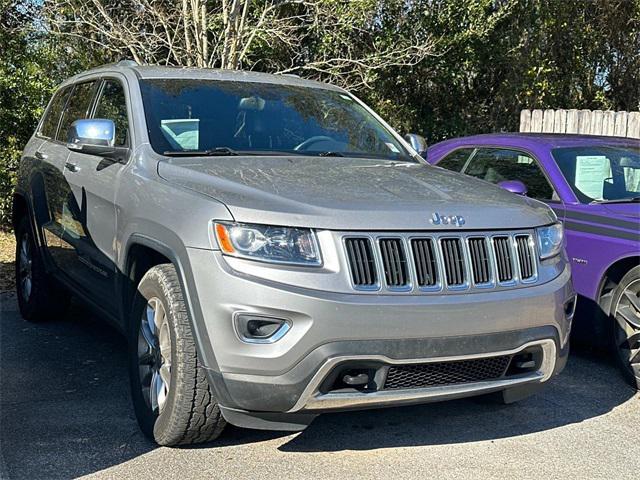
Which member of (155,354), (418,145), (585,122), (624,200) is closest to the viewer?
(155,354)

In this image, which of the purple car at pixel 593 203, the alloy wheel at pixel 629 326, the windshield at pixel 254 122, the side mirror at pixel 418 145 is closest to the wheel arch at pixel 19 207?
the windshield at pixel 254 122

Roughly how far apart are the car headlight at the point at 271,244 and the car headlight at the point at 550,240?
4.06 feet

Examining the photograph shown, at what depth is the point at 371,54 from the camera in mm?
11055

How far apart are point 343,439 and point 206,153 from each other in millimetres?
1663

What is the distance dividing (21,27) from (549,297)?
A: 880 cm

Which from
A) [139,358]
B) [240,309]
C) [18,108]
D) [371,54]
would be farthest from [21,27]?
[240,309]

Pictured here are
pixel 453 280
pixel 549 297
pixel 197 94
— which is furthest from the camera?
pixel 197 94

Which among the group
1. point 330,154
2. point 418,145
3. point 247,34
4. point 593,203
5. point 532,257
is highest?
point 247,34

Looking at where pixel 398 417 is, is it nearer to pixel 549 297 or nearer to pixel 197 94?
pixel 549 297

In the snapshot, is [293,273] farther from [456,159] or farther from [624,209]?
[456,159]

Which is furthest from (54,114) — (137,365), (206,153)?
(137,365)

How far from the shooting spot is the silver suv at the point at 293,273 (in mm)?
3312

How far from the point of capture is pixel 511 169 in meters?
6.34

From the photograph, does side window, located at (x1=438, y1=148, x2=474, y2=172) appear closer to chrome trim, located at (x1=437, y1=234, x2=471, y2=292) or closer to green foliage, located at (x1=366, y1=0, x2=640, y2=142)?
chrome trim, located at (x1=437, y1=234, x2=471, y2=292)
